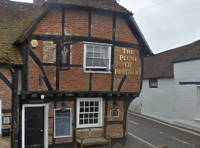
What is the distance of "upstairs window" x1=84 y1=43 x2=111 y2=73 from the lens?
941 centimetres

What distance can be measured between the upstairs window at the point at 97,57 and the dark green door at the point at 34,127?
3.19 m

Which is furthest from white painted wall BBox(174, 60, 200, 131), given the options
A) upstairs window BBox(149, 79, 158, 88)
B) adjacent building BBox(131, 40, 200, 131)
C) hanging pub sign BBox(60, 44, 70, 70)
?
hanging pub sign BBox(60, 44, 70, 70)

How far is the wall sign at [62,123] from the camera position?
9.47 metres

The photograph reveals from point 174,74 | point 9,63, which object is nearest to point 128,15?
point 9,63

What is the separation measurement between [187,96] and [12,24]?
13241 mm

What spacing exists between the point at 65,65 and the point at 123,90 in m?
3.18

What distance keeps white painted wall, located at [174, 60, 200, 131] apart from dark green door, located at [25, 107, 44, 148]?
11.1 meters

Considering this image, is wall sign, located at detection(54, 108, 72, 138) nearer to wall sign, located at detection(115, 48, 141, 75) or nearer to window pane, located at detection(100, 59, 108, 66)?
window pane, located at detection(100, 59, 108, 66)

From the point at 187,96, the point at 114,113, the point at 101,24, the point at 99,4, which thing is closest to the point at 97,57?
the point at 101,24

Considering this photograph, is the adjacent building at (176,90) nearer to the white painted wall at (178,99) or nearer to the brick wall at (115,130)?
the white painted wall at (178,99)

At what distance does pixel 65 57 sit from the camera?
8742 millimetres

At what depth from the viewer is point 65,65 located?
8805mm

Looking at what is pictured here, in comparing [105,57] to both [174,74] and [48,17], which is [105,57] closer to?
[48,17]

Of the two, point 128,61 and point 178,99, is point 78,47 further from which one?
point 178,99
